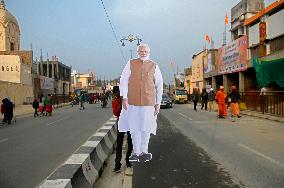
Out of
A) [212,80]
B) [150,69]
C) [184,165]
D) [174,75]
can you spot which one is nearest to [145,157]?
[150,69]

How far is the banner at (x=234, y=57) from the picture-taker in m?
31.0

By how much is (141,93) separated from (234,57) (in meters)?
30.8

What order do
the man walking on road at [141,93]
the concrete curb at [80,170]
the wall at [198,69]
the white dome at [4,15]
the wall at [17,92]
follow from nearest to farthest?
the concrete curb at [80,170]
the man walking on road at [141,93]
the wall at [17,92]
the wall at [198,69]
the white dome at [4,15]

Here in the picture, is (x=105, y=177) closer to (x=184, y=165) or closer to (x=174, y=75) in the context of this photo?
(x=184, y=165)

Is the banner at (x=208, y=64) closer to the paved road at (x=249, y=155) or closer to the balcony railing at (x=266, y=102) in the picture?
the balcony railing at (x=266, y=102)

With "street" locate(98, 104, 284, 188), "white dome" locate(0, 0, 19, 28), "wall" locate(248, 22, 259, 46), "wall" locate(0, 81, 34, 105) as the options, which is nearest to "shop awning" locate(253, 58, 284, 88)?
→ "wall" locate(248, 22, 259, 46)

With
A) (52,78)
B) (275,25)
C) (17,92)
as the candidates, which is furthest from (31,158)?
(52,78)

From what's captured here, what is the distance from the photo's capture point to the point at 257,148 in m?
→ 9.49

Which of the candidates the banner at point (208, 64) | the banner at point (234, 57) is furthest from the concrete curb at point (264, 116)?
the banner at point (208, 64)

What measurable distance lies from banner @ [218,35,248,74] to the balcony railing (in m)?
6.06

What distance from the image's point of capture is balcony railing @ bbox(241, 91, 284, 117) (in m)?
19.4

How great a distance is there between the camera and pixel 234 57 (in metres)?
33.9

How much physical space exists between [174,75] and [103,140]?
92.1 metres

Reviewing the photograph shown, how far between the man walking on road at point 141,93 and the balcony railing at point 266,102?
51.5 feet
